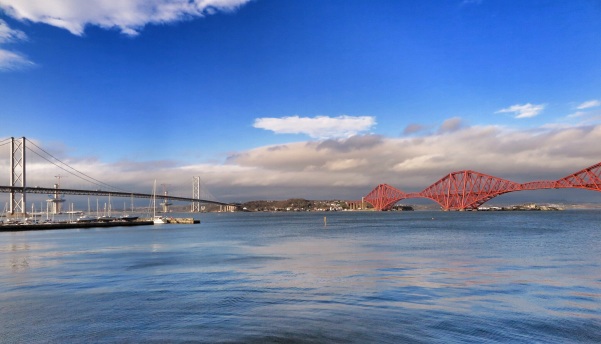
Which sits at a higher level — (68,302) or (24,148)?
(24,148)

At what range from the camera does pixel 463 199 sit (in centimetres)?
18288

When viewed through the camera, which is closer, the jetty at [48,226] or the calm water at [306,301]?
the calm water at [306,301]

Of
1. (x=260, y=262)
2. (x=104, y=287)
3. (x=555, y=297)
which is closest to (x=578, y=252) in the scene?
(x=555, y=297)

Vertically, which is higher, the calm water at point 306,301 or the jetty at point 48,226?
the calm water at point 306,301

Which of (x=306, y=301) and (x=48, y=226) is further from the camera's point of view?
(x=48, y=226)

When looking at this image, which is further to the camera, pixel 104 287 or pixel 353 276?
pixel 353 276

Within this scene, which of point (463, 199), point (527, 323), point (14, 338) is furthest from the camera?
point (463, 199)

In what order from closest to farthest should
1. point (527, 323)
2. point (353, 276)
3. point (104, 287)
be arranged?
point (527, 323), point (104, 287), point (353, 276)

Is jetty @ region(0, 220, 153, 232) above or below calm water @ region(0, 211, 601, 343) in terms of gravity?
below

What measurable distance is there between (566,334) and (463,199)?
7204 inches

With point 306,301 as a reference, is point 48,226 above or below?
below

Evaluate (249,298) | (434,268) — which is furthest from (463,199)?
(249,298)

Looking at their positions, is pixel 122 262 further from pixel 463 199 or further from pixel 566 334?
pixel 463 199

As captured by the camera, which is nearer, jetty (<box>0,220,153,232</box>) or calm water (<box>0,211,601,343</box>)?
calm water (<box>0,211,601,343</box>)
